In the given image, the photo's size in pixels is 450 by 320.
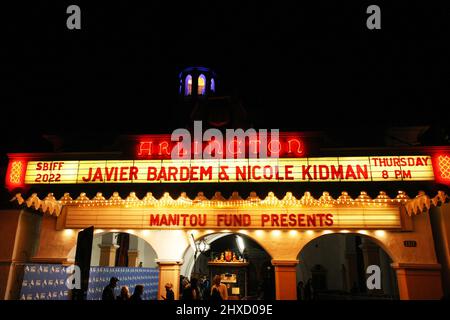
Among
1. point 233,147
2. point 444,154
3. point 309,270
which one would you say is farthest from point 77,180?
point 309,270

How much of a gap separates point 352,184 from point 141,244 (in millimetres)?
13871

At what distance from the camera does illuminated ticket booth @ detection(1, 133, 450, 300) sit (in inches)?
344

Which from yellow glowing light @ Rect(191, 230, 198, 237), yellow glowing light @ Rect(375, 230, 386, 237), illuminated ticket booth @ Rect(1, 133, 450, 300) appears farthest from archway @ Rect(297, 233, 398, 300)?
yellow glowing light @ Rect(191, 230, 198, 237)

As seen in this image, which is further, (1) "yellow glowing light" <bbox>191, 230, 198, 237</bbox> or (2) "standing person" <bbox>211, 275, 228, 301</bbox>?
(1) "yellow glowing light" <bbox>191, 230, 198, 237</bbox>

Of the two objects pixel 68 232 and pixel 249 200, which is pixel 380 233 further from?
pixel 68 232

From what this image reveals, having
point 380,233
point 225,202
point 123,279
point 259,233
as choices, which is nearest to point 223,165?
point 225,202

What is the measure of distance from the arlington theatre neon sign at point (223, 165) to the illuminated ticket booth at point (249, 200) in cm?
3

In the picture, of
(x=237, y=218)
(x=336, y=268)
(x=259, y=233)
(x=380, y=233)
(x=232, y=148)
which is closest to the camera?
(x=232, y=148)

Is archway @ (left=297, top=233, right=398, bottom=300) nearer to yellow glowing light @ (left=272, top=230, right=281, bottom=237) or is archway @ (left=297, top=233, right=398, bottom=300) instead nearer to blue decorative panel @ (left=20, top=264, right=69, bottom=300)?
yellow glowing light @ (left=272, top=230, right=281, bottom=237)

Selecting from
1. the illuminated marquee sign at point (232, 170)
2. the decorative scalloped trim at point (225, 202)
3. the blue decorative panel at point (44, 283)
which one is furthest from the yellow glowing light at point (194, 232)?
the blue decorative panel at point (44, 283)

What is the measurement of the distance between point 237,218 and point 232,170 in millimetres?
3380

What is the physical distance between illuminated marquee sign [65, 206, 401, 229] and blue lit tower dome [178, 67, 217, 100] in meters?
12.7

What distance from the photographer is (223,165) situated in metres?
9.05

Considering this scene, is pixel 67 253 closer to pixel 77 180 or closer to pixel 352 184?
pixel 77 180
